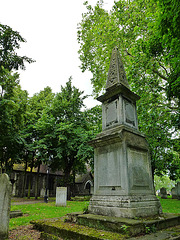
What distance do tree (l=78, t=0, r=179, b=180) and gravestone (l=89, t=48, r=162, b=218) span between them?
4185 mm

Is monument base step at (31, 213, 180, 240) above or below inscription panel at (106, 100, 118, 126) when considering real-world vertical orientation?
below

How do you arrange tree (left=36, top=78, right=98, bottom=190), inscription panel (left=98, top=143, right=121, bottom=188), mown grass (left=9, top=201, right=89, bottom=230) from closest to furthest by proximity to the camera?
1. inscription panel (left=98, top=143, right=121, bottom=188)
2. mown grass (left=9, top=201, right=89, bottom=230)
3. tree (left=36, top=78, right=98, bottom=190)

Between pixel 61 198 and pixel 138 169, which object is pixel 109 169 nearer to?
pixel 138 169

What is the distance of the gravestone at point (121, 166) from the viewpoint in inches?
179

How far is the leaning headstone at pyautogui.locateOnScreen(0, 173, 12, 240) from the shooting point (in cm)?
474

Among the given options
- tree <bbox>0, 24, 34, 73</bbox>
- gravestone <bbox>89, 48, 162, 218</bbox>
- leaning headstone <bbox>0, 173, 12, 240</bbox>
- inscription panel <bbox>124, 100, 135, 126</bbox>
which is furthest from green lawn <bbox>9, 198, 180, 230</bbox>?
tree <bbox>0, 24, 34, 73</bbox>

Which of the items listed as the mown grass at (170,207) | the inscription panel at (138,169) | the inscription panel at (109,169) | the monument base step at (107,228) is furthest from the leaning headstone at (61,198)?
the inscription panel at (138,169)

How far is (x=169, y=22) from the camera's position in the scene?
5883 mm

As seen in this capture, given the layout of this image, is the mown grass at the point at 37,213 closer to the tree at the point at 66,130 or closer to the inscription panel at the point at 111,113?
the inscription panel at the point at 111,113

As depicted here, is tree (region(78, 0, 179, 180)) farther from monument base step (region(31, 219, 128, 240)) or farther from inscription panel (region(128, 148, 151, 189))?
monument base step (region(31, 219, 128, 240))

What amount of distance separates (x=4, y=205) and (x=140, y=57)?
32.7 ft

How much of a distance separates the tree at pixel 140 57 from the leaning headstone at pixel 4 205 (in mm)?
8045

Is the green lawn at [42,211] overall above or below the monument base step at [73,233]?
below

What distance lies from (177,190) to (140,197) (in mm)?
23537
